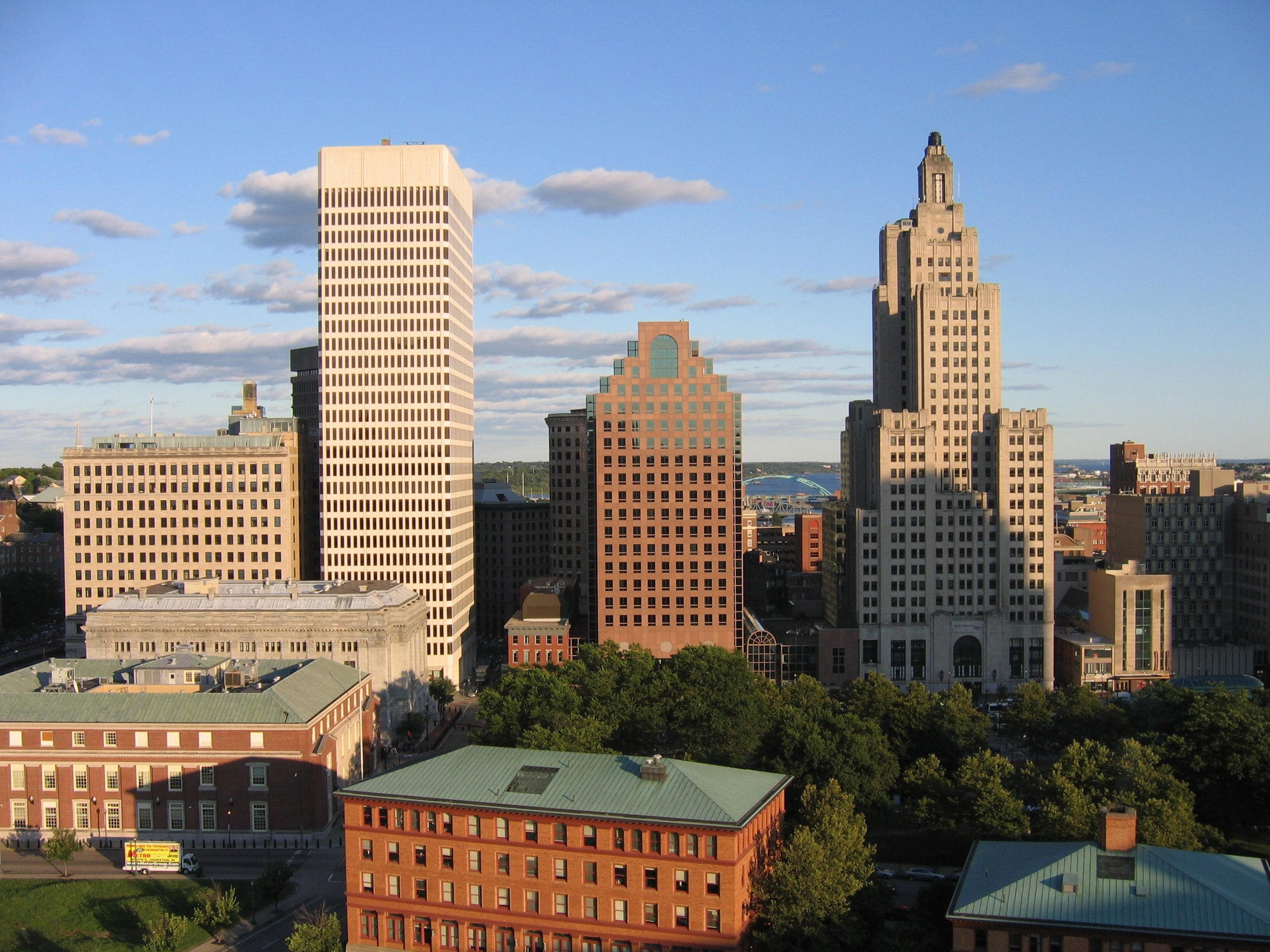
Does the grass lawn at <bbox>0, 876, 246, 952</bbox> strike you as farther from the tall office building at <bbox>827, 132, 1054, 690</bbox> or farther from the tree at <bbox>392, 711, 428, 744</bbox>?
the tall office building at <bbox>827, 132, 1054, 690</bbox>

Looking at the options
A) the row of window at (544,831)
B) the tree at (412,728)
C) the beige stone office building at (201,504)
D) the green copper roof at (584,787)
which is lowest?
the tree at (412,728)

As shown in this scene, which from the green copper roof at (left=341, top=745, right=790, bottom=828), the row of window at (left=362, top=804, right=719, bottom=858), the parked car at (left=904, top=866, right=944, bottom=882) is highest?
the green copper roof at (left=341, top=745, right=790, bottom=828)

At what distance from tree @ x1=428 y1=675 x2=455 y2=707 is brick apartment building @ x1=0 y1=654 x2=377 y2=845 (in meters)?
54.7

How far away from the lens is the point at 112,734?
118 m

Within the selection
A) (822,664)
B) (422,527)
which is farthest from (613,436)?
(822,664)

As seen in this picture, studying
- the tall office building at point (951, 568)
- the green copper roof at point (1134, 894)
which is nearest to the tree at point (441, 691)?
the tall office building at point (951, 568)

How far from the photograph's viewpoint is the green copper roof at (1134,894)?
244 feet

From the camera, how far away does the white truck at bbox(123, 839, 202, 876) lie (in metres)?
110

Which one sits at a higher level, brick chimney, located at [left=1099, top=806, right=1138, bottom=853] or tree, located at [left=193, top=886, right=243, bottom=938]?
brick chimney, located at [left=1099, top=806, right=1138, bottom=853]

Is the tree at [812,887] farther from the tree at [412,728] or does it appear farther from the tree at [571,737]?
the tree at [412,728]

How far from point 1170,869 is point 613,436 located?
114072 mm

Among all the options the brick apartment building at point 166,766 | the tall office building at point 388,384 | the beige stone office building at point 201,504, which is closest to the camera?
the brick apartment building at point 166,766

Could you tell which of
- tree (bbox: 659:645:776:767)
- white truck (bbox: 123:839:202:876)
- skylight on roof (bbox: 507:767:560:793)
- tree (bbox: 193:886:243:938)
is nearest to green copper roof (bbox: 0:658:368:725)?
white truck (bbox: 123:839:202:876)

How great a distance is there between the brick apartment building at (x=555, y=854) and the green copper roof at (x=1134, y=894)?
1708cm
